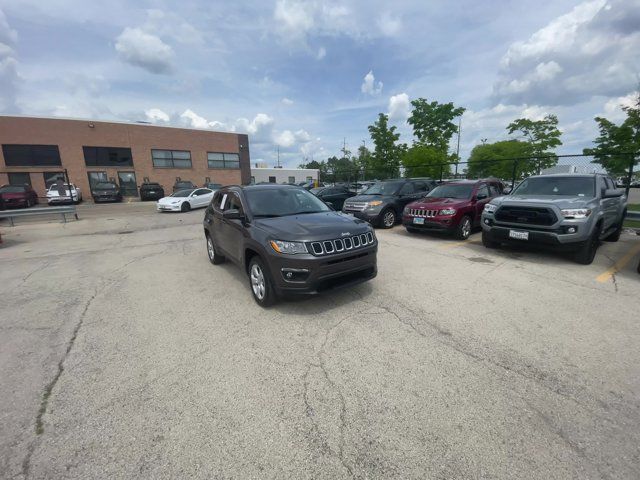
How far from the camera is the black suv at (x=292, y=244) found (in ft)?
11.8

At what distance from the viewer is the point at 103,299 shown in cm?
464

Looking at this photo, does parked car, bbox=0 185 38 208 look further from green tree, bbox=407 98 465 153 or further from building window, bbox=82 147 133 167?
green tree, bbox=407 98 465 153

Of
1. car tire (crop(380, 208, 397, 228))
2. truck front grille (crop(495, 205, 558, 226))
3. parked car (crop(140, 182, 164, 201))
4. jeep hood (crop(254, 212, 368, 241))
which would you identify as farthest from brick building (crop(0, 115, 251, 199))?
truck front grille (crop(495, 205, 558, 226))

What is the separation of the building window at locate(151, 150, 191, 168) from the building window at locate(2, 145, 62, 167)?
7311 mm

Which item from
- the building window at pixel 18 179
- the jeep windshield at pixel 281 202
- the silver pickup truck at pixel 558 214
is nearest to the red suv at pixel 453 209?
the silver pickup truck at pixel 558 214

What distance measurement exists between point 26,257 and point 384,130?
3043 centimetres

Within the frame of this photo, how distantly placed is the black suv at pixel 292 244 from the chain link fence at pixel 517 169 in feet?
35.0

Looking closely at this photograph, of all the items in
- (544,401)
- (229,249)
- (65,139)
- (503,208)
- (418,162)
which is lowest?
(544,401)

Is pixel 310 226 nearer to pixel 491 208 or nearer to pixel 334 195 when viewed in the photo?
pixel 491 208

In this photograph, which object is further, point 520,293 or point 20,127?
point 20,127

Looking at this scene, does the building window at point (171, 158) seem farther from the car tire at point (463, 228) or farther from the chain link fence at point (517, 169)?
the car tire at point (463, 228)

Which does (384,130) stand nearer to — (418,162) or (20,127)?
(418,162)

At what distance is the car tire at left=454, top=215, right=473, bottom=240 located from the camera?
8.02m

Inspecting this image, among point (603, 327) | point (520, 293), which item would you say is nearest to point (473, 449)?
point (603, 327)
